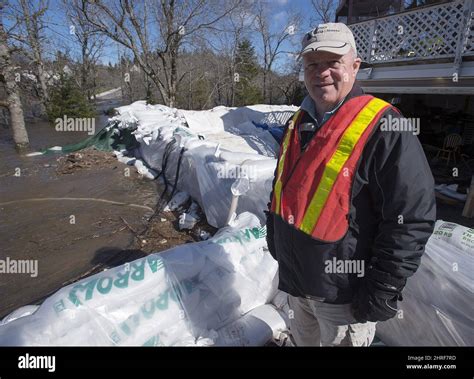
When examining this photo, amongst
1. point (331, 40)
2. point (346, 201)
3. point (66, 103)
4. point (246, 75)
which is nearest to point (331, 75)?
point (331, 40)

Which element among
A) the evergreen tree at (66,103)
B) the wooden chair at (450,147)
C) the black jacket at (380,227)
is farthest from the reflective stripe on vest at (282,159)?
the evergreen tree at (66,103)

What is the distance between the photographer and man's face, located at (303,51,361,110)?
1251mm

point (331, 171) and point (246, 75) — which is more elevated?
point (246, 75)

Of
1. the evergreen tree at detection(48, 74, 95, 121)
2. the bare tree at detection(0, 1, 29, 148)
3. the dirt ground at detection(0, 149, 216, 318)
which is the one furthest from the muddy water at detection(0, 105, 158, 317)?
the evergreen tree at detection(48, 74, 95, 121)

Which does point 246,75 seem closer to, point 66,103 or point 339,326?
point 66,103

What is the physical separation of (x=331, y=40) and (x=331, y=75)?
138mm

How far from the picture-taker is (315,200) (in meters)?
1.22

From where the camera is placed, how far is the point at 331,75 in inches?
49.7

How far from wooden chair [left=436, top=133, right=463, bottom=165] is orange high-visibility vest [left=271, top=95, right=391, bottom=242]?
703cm

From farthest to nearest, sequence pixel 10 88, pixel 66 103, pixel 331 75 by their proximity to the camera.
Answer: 1. pixel 66 103
2. pixel 10 88
3. pixel 331 75

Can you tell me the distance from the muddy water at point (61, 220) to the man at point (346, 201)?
103 inches

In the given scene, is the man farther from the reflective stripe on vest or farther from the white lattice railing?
the white lattice railing
